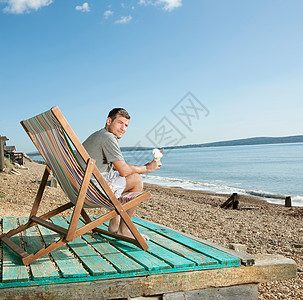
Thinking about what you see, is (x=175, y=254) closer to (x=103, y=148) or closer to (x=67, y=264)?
(x=67, y=264)

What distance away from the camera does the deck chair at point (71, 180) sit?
2.62m

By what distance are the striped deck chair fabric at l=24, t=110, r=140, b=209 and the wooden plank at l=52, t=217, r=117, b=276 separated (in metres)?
0.39

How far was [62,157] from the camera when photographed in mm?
2877

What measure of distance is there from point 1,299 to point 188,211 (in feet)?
22.4

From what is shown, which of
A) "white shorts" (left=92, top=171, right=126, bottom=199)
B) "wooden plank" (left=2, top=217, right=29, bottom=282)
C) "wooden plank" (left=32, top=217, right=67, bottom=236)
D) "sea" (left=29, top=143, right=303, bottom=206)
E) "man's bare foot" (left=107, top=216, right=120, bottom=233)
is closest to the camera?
"wooden plank" (left=2, top=217, right=29, bottom=282)

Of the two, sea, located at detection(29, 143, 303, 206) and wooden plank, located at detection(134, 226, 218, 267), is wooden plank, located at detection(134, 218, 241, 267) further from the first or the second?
sea, located at detection(29, 143, 303, 206)

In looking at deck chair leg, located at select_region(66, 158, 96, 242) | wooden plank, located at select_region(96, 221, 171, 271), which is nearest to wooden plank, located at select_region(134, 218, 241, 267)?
wooden plank, located at select_region(96, 221, 171, 271)

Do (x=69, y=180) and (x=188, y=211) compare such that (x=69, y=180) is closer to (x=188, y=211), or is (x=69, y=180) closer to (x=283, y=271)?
(x=283, y=271)

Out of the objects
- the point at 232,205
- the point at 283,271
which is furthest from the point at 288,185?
the point at 283,271

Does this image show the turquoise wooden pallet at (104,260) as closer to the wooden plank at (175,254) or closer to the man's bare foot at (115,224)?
the wooden plank at (175,254)

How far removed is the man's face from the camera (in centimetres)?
330

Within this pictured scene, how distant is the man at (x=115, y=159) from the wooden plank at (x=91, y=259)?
42 centimetres

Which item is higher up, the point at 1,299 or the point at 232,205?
the point at 1,299

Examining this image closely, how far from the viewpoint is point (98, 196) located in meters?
2.84
